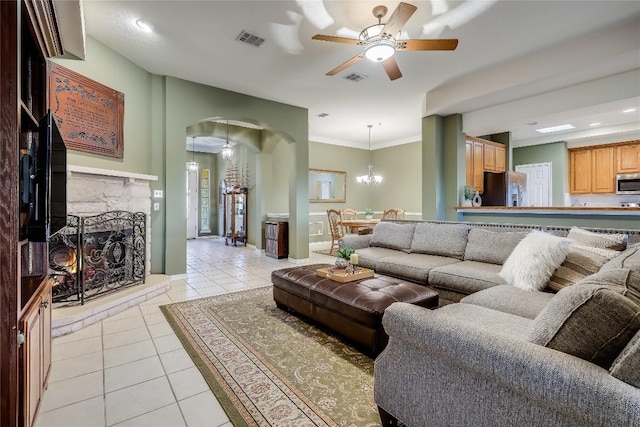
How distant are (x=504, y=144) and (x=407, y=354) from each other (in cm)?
635

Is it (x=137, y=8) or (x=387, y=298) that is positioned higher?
(x=137, y=8)

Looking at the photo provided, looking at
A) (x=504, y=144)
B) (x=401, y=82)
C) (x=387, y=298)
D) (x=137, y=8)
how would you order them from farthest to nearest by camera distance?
(x=504, y=144), (x=401, y=82), (x=137, y=8), (x=387, y=298)

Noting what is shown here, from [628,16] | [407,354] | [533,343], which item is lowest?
[407,354]

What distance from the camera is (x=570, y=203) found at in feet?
23.7

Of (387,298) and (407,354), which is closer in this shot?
(407,354)

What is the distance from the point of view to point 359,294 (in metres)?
2.37

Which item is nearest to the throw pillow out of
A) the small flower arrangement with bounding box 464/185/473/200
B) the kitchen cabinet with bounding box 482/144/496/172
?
the small flower arrangement with bounding box 464/185/473/200

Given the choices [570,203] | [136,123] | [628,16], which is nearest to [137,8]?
[136,123]

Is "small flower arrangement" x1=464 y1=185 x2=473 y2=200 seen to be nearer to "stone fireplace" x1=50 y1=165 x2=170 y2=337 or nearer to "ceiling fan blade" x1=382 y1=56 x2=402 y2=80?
"ceiling fan blade" x1=382 y1=56 x2=402 y2=80

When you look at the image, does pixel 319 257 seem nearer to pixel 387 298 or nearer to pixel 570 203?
pixel 387 298

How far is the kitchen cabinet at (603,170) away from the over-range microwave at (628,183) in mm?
154

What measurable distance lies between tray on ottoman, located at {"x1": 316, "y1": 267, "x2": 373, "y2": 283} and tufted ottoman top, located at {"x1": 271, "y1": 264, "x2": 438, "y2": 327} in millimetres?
48

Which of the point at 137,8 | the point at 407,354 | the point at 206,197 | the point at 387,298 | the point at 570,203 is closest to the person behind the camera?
the point at 407,354

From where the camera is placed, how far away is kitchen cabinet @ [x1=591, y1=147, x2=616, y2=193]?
661 cm
